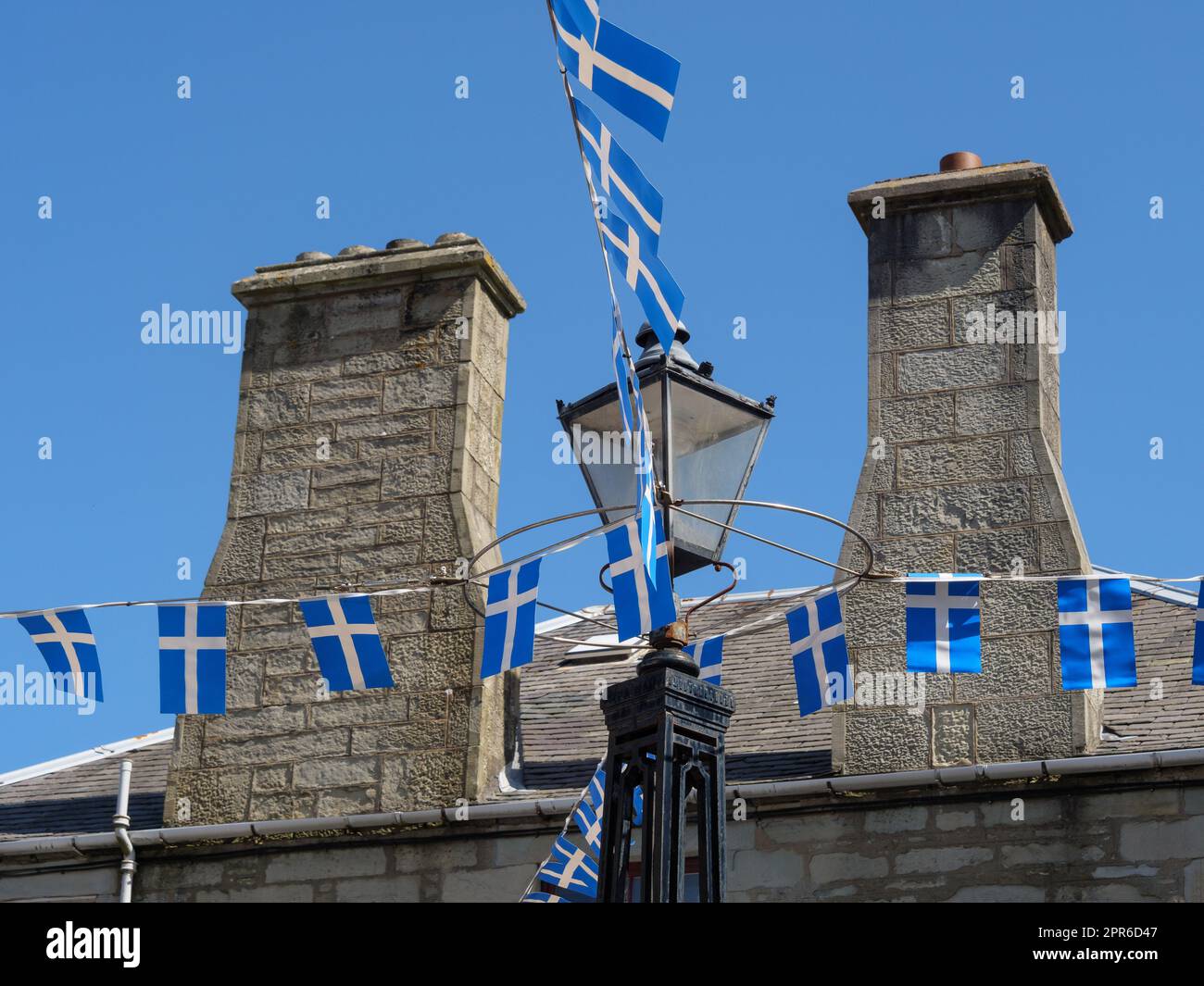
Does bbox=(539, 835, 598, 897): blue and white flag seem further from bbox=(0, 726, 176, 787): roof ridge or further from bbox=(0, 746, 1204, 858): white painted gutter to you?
bbox=(0, 726, 176, 787): roof ridge

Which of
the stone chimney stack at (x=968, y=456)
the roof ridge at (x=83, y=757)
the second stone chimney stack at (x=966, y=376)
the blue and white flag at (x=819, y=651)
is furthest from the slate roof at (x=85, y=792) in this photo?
the second stone chimney stack at (x=966, y=376)

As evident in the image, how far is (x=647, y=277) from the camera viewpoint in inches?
257

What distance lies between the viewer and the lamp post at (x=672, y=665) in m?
5.75

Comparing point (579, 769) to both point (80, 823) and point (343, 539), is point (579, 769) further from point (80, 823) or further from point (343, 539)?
point (80, 823)

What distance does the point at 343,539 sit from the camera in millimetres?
10141

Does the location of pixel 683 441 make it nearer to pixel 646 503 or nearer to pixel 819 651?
pixel 646 503

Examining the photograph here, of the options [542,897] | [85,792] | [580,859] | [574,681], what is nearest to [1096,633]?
[580,859]

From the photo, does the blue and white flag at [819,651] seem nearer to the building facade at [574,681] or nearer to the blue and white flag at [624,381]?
the building facade at [574,681]

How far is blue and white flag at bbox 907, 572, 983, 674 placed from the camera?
8.34m

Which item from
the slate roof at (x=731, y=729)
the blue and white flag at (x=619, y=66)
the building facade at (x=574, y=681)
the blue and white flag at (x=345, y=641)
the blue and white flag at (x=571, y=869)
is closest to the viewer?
the blue and white flag at (x=619, y=66)

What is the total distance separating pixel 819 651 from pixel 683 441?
211cm

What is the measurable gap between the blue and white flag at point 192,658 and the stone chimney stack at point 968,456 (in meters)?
2.73
